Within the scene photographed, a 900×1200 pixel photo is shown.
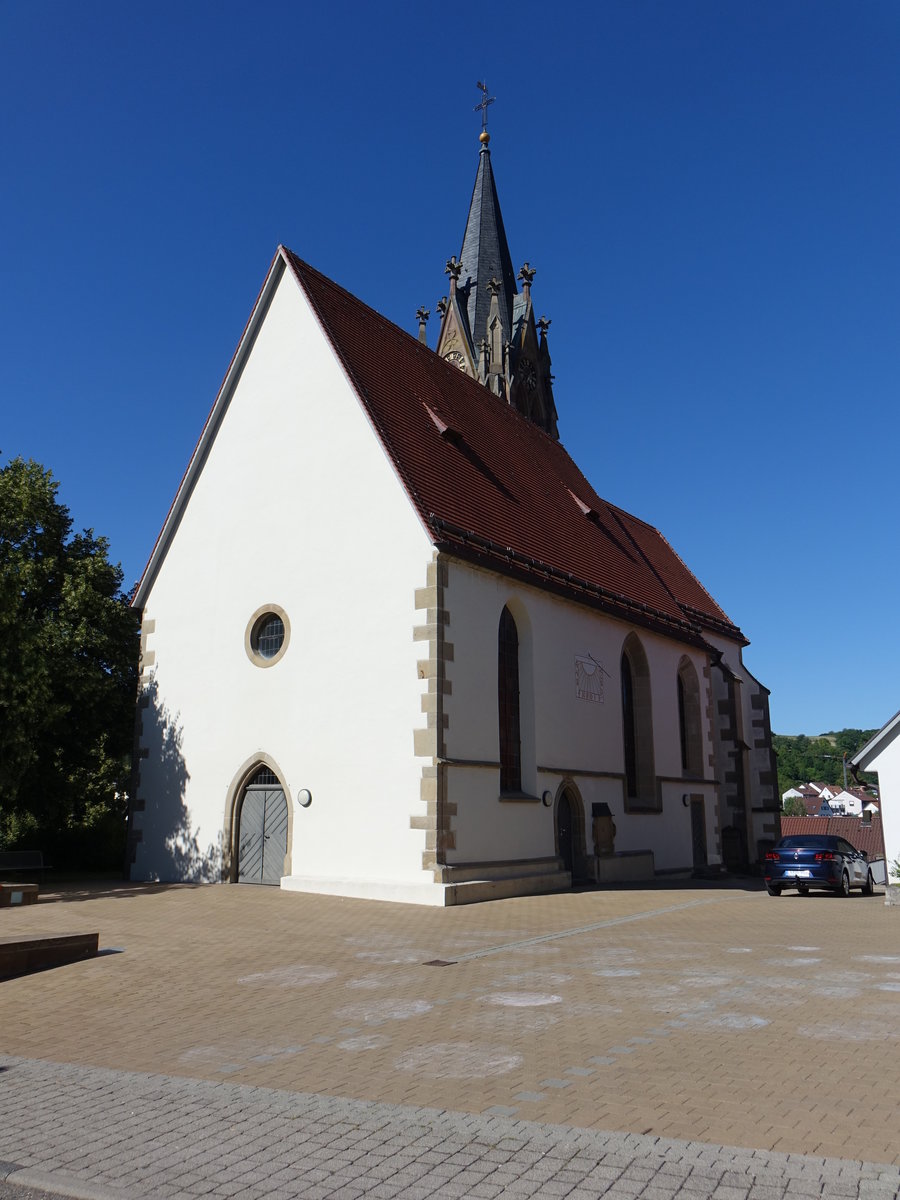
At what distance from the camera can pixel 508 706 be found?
19.6m

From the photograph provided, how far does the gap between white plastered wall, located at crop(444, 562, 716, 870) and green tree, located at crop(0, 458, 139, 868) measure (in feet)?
28.7

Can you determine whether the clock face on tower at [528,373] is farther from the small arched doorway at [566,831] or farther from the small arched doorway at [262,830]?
the small arched doorway at [262,830]

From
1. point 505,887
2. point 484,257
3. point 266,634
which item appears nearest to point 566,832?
point 505,887

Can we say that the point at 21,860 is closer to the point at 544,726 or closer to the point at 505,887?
the point at 505,887

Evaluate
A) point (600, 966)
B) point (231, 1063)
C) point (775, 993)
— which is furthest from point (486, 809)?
point (231, 1063)

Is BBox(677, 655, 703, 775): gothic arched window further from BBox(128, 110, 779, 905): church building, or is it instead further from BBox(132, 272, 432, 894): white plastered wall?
BBox(132, 272, 432, 894): white plastered wall

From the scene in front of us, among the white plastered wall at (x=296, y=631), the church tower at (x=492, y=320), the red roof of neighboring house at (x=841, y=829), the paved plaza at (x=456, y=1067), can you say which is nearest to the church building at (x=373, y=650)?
the white plastered wall at (x=296, y=631)

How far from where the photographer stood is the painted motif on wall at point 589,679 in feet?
72.8

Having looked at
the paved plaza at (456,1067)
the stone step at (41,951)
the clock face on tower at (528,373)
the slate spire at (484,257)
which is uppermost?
the slate spire at (484,257)

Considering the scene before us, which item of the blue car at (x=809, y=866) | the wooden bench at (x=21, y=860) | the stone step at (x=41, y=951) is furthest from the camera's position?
the wooden bench at (x=21, y=860)

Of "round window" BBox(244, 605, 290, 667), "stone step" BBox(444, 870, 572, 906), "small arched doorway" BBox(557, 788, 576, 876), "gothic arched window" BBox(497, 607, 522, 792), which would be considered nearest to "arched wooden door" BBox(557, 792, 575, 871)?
"small arched doorway" BBox(557, 788, 576, 876)

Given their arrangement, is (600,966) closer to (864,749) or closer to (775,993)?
(775,993)

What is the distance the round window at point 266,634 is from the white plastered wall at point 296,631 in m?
0.19

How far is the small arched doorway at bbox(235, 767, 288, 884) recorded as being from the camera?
1853 centimetres
